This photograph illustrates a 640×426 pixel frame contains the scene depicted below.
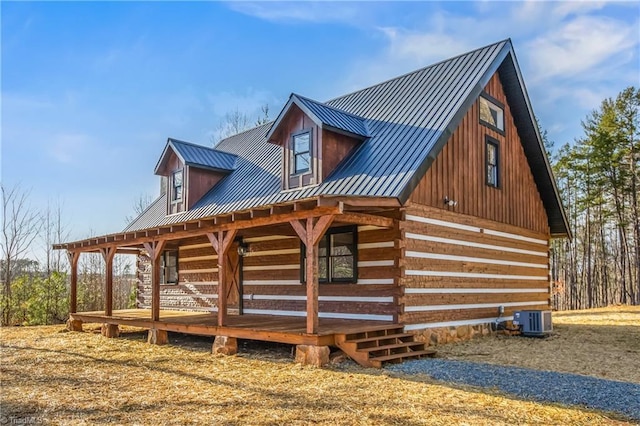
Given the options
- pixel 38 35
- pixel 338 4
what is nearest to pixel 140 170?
pixel 38 35

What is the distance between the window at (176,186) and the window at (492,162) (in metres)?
9.48

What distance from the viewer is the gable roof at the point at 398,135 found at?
1082 cm

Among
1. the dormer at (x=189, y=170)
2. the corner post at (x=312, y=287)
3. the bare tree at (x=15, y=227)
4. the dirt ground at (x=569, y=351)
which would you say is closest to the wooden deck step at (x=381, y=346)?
the corner post at (x=312, y=287)

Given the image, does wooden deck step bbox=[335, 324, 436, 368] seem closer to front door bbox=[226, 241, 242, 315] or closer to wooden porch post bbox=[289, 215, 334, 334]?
wooden porch post bbox=[289, 215, 334, 334]

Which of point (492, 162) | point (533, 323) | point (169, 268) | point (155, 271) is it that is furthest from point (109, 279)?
point (533, 323)

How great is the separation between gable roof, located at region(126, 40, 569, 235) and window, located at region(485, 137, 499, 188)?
1693mm

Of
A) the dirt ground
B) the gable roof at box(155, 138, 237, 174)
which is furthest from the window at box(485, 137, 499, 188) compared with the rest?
the gable roof at box(155, 138, 237, 174)

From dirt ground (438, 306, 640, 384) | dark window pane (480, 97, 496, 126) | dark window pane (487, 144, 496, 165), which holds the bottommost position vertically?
dirt ground (438, 306, 640, 384)

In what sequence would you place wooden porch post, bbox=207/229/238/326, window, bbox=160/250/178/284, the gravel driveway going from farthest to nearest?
window, bbox=160/250/178/284
wooden porch post, bbox=207/229/238/326
the gravel driveway

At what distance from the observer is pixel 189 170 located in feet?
52.4

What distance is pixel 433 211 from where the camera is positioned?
11.4m

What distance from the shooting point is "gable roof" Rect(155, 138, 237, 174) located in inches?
630

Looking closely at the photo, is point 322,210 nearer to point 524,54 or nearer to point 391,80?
point 391,80

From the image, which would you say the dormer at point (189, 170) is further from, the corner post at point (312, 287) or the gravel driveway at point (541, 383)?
the gravel driveway at point (541, 383)
